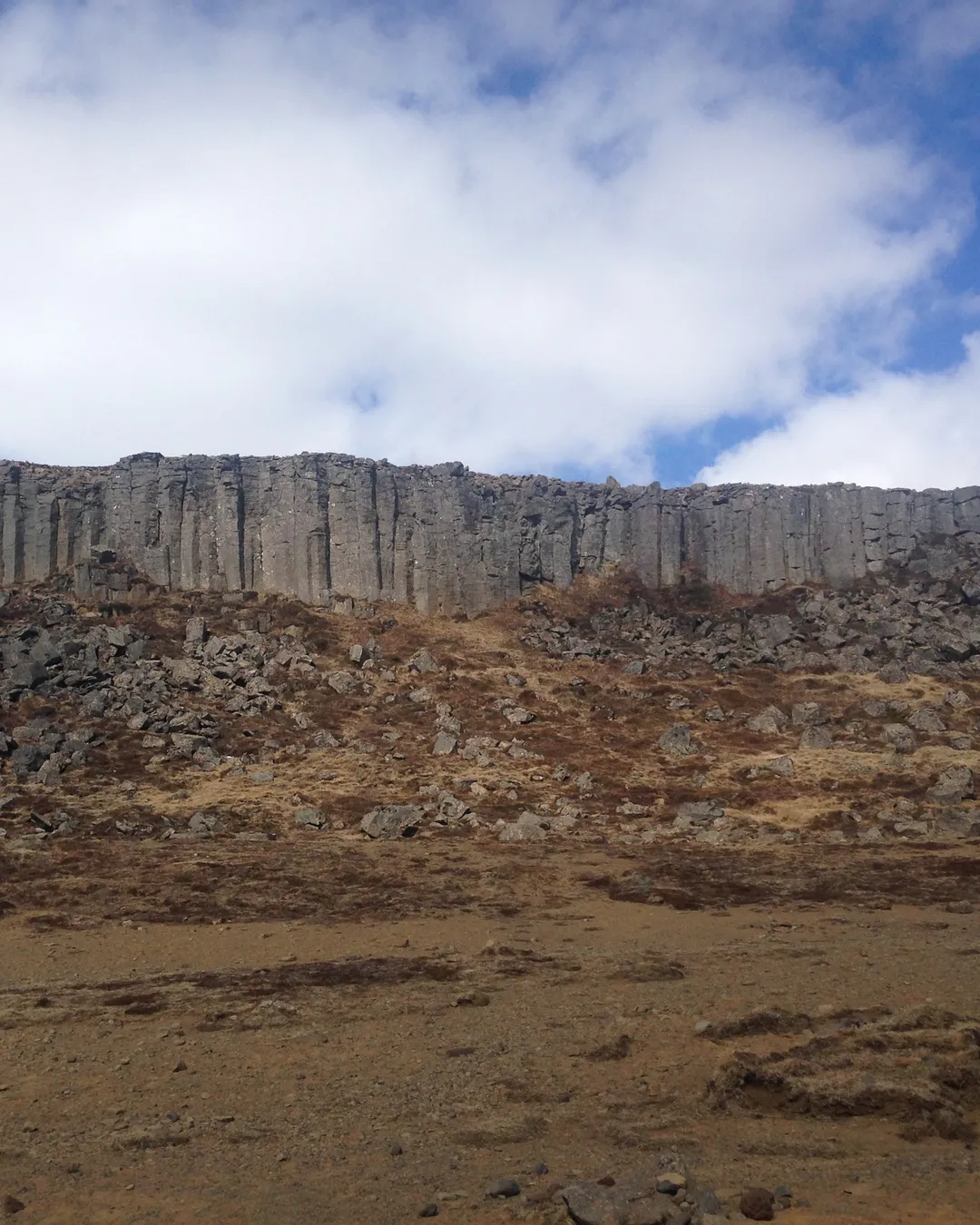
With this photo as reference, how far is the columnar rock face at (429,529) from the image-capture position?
5403 centimetres

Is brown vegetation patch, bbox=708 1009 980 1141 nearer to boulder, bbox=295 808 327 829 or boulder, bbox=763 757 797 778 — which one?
boulder, bbox=295 808 327 829

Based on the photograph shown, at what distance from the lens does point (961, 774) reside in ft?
101

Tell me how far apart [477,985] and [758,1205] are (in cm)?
830

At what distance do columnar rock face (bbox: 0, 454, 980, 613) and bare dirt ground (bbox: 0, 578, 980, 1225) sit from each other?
19.4m

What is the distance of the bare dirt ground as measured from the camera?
837 centimetres

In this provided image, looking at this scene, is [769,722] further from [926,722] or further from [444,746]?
[444,746]

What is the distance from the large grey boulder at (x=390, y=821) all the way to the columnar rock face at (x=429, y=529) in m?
26.5

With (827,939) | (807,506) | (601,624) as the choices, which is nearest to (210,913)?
(827,939)

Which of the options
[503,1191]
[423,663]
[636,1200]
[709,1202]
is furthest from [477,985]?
[423,663]

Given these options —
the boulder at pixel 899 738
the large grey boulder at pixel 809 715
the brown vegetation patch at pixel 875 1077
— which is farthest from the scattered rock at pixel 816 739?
the brown vegetation patch at pixel 875 1077

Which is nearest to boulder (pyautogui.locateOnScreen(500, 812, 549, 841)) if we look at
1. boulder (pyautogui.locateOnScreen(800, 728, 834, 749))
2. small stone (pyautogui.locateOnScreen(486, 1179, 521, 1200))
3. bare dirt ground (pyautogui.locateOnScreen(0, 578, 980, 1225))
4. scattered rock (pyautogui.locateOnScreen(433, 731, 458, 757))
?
bare dirt ground (pyautogui.locateOnScreen(0, 578, 980, 1225))

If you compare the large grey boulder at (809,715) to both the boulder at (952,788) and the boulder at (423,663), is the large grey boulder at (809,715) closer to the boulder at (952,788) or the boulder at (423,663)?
the boulder at (952,788)

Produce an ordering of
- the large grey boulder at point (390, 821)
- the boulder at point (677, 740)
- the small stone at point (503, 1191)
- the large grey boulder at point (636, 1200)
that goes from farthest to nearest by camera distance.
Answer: the boulder at point (677, 740)
the large grey boulder at point (390, 821)
the small stone at point (503, 1191)
the large grey boulder at point (636, 1200)

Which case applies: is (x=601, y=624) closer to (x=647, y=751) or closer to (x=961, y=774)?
(x=647, y=751)
